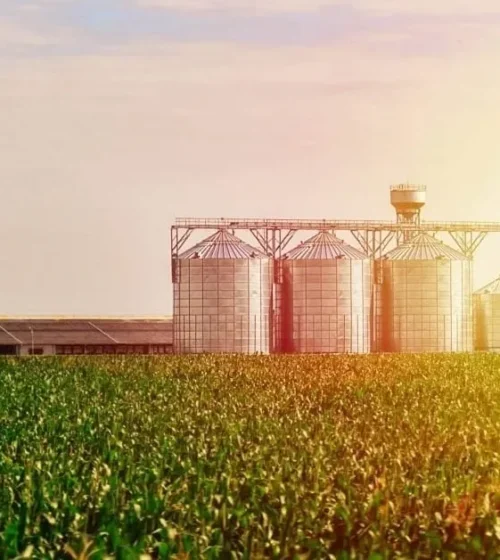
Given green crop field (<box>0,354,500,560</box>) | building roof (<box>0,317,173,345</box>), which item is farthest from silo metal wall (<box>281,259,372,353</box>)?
green crop field (<box>0,354,500,560</box>)

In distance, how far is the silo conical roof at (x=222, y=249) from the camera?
93.5 metres

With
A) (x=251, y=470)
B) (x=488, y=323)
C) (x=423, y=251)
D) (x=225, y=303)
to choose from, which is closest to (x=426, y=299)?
(x=423, y=251)

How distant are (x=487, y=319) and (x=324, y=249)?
46.7ft

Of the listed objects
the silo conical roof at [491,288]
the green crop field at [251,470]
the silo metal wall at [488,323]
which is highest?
the silo conical roof at [491,288]

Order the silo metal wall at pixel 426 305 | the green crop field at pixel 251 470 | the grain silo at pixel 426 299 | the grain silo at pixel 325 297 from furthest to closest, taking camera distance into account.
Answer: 1. the grain silo at pixel 426 299
2. the silo metal wall at pixel 426 305
3. the grain silo at pixel 325 297
4. the green crop field at pixel 251 470

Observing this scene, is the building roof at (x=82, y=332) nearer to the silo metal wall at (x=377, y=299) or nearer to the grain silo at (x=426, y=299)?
the silo metal wall at (x=377, y=299)

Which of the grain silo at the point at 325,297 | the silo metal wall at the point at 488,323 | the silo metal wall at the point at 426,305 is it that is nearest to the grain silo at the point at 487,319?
the silo metal wall at the point at 488,323

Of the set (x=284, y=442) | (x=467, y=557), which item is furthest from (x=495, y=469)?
(x=467, y=557)

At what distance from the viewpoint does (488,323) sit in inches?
4043

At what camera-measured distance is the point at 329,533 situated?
1844cm

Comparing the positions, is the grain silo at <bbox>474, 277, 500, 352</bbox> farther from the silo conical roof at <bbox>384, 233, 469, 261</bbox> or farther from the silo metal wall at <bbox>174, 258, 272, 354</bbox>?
the silo metal wall at <bbox>174, 258, 272, 354</bbox>

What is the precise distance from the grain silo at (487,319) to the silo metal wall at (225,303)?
1678 cm

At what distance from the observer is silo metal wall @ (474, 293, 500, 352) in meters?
102

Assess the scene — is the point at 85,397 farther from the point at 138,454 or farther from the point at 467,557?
the point at 467,557
